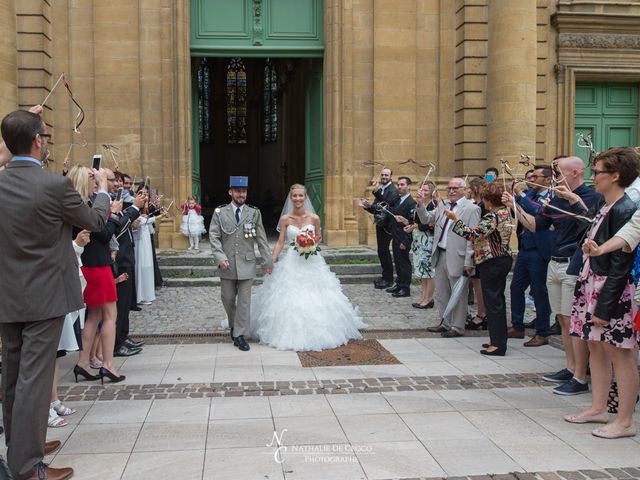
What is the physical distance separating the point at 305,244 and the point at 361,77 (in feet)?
25.7

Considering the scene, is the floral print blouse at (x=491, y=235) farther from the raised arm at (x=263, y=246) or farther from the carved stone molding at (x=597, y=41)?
the carved stone molding at (x=597, y=41)

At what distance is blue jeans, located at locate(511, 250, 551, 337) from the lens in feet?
25.4

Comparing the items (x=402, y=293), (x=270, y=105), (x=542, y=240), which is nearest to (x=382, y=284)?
(x=402, y=293)

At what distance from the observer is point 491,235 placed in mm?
7223

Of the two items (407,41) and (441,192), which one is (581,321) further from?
(407,41)

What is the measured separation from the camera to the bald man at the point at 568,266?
5867 mm

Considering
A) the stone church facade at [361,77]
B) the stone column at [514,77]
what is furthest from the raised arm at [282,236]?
the stone column at [514,77]

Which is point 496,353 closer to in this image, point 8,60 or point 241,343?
point 241,343

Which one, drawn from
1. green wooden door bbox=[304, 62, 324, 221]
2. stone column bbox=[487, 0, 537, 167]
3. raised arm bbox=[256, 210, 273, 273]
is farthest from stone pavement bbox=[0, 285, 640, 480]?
green wooden door bbox=[304, 62, 324, 221]

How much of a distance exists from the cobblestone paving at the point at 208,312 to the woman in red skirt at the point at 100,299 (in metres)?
→ 2.14

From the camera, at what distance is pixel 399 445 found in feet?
Answer: 15.1

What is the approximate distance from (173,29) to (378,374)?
10.4 metres

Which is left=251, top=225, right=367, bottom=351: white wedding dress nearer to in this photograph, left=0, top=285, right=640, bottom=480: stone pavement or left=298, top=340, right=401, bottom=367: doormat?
left=298, top=340, right=401, bottom=367: doormat

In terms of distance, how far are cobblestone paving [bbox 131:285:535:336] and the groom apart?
101 centimetres
